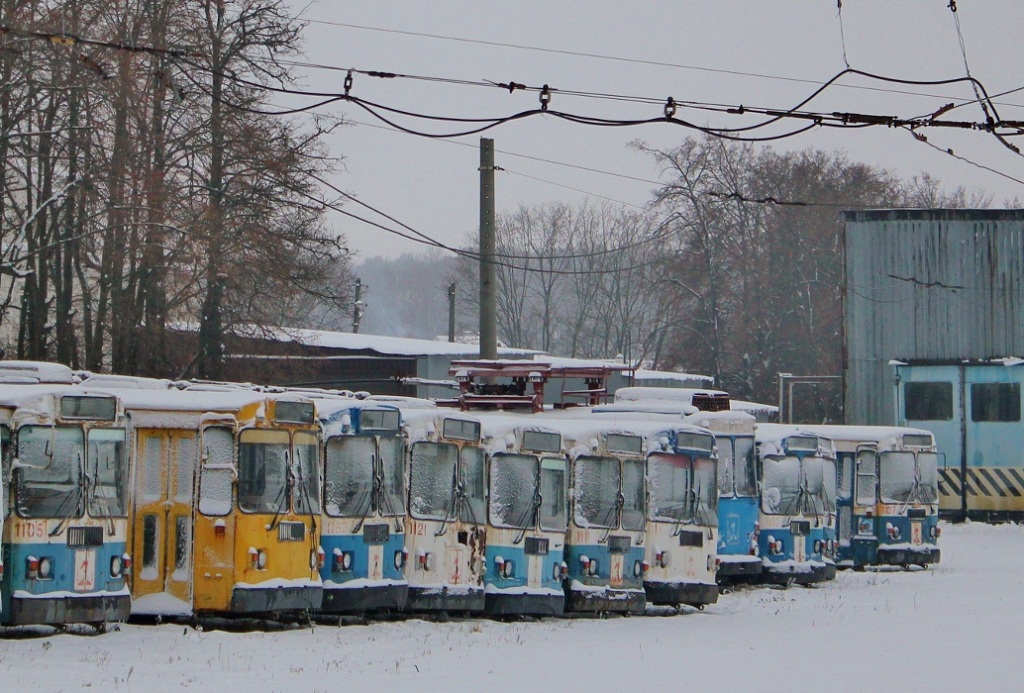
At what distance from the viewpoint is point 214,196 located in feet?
119

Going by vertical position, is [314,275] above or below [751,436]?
above

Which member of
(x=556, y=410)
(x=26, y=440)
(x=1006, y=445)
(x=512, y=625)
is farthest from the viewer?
(x=1006, y=445)

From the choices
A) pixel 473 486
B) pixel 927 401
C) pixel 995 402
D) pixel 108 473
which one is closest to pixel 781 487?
pixel 473 486

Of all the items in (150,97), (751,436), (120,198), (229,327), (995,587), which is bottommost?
(995,587)

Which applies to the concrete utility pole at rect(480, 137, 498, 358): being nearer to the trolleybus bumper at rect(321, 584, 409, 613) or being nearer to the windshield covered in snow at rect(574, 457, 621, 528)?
the windshield covered in snow at rect(574, 457, 621, 528)

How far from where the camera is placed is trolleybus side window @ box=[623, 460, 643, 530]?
20.3 metres

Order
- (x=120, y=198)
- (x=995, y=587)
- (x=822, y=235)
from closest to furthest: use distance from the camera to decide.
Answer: (x=995, y=587)
(x=120, y=198)
(x=822, y=235)

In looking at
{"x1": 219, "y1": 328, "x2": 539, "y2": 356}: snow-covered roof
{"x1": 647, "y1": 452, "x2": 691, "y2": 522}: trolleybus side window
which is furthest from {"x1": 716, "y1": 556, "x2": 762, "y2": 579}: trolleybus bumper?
{"x1": 219, "y1": 328, "x2": 539, "y2": 356}: snow-covered roof

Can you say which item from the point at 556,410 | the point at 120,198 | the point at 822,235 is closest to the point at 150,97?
the point at 120,198

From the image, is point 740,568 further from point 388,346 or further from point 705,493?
point 388,346

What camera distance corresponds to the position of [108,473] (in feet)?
52.2

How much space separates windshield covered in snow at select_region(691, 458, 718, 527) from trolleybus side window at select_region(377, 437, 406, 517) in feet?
15.2

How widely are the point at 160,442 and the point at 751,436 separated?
10.8 meters

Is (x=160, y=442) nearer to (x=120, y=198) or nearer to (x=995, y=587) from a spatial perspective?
(x=995, y=587)
